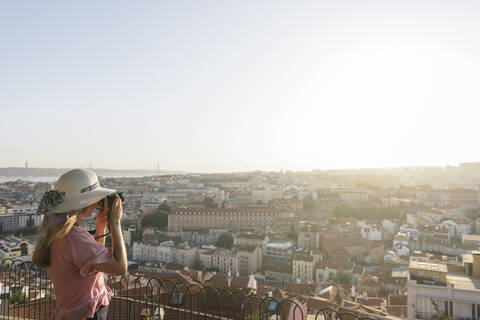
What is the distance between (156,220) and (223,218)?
5.80 metres

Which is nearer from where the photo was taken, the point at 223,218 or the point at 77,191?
the point at 77,191

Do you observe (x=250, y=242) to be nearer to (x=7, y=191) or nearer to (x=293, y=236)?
(x=293, y=236)

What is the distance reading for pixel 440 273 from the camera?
538 cm

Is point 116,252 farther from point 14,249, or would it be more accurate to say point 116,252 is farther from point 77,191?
point 14,249

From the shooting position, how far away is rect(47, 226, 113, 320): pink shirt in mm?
1051

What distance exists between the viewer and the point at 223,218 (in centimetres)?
3156

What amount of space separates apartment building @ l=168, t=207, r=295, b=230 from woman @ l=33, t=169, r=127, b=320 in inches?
1191

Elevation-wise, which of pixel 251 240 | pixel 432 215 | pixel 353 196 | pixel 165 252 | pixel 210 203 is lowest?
pixel 165 252

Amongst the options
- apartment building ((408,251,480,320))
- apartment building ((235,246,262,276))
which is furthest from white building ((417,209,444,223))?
apartment building ((408,251,480,320))

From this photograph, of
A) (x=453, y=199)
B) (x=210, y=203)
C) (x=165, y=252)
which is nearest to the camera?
(x=165, y=252)

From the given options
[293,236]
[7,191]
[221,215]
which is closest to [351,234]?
[293,236]

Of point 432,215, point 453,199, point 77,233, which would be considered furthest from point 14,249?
point 453,199

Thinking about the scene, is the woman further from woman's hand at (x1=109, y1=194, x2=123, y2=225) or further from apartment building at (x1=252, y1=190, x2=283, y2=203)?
apartment building at (x1=252, y1=190, x2=283, y2=203)

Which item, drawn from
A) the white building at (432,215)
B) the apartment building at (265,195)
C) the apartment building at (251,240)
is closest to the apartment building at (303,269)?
the apartment building at (251,240)
